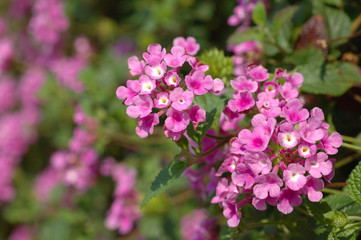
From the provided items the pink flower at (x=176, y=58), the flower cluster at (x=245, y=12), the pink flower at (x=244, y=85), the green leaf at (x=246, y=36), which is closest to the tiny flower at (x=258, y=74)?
the pink flower at (x=244, y=85)

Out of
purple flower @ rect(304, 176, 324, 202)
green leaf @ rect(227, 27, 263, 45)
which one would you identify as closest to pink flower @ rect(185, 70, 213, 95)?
purple flower @ rect(304, 176, 324, 202)

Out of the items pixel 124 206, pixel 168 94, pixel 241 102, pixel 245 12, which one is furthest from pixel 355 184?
pixel 124 206

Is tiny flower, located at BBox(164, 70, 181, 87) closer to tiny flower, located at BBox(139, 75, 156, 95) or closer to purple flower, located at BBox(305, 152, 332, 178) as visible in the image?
tiny flower, located at BBox(139, 75, 156, 95)

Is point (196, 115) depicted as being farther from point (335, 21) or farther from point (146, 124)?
point (335, 21)

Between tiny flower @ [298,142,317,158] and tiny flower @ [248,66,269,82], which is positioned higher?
tiny flower @ [248,66,269,82]

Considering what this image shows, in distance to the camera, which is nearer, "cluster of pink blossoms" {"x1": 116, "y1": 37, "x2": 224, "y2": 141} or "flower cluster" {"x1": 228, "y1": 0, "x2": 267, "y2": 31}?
"cluster of pink blossoms" {"x1": 116, "y1": 37, "x2": 224, "y2": 141}
